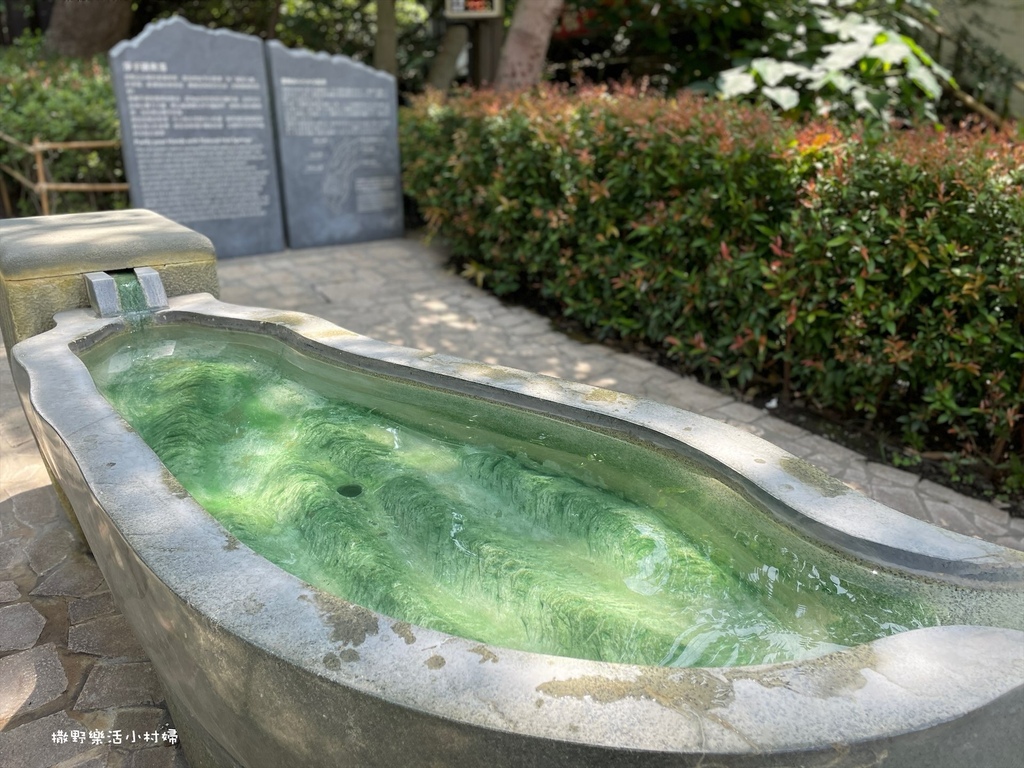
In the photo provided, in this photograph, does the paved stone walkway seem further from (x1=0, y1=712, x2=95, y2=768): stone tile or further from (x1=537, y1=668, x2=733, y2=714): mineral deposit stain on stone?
(x1=537, y1=668, x2=733, y2=714): mineral deposit stain on stone

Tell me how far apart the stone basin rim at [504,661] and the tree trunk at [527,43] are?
575 cm

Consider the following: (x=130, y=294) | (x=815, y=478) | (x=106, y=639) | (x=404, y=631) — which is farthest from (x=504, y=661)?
(x=130, y=294)

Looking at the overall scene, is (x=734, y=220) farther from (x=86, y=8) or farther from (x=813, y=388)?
(x=86, y=8)

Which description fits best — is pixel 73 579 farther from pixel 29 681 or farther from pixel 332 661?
pixel 332 661

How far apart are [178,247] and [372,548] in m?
1.68

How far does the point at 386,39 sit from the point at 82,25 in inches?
146

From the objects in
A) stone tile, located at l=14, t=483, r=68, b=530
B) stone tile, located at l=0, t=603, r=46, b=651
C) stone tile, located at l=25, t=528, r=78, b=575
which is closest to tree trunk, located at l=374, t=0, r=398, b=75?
stone tile, located at l=14, t=483, r=68, b=530

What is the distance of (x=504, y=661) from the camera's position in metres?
A: 1.18

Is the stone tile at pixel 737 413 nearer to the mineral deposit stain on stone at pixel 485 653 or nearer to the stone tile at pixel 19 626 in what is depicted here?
the mineral deposit stain on stone at pixel 485 653

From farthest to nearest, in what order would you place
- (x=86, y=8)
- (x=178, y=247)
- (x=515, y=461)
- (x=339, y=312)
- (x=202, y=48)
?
(x=86, y=8) < (x=202, y=48) < (x=339, y=312) < (x=178, y=247) < (x=515, y=461)

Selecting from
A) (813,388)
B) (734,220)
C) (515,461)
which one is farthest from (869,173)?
(515,461)

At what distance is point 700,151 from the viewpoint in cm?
400

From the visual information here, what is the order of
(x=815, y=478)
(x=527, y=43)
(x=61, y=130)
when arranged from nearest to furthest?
1. (x=815, y=478)
2. (x=61, y=130)
3. (x=527, y=43)

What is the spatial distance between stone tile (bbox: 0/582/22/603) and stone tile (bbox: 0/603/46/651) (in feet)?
0.12
